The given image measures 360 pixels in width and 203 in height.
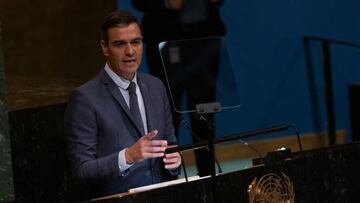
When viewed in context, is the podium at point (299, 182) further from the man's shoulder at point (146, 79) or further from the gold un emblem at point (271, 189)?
the man's shoulder at point (146, 79)

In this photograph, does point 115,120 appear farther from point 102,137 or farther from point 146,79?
point 146,79

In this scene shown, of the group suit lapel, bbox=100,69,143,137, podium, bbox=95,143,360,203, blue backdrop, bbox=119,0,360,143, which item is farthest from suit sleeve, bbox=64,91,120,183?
blue backdrop, bbox=119,0,360,143

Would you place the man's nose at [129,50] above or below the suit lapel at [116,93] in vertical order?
above

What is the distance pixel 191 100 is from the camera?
3.53 metres

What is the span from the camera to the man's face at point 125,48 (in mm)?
3277

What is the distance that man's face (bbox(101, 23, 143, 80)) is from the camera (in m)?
3.28

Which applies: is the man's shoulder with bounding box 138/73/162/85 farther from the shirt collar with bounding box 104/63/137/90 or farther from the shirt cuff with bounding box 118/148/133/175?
the shirt cuff with bounding box 118/148/133/175

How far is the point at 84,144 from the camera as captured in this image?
315 cm

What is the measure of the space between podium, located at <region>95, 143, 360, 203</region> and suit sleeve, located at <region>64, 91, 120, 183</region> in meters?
0.37

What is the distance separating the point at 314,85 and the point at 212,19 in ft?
6.27

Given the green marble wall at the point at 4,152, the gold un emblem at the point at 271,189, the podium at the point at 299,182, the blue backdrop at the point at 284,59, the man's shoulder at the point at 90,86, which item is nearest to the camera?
the green marble wall at the point at 4,152

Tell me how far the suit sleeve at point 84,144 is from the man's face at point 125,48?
0.20 metres

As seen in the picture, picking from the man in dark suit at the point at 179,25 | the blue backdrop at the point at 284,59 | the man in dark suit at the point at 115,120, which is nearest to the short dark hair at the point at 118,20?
the man in dark suit at the point at 115,120

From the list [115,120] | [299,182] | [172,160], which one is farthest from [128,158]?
[299,182]
